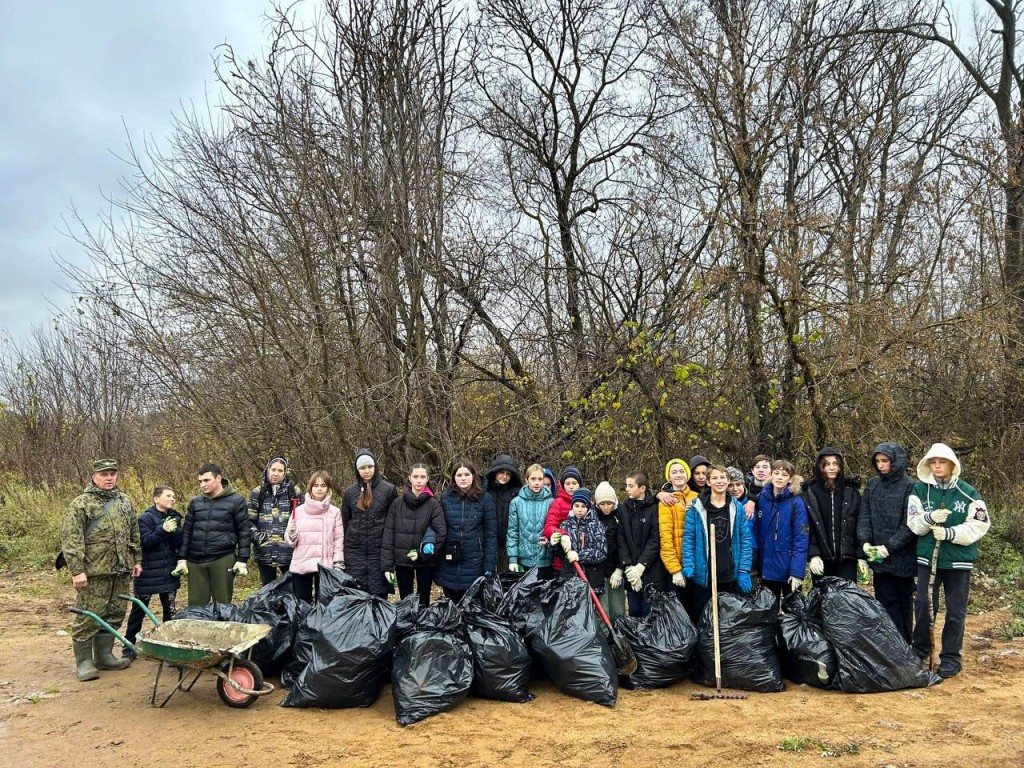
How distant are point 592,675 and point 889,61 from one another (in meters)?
8.58

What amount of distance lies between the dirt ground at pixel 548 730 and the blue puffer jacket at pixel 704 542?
752mm

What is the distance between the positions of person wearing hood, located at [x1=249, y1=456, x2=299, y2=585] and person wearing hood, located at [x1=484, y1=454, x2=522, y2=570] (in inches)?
60.6

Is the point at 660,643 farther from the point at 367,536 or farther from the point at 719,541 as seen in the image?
the point at 367,536

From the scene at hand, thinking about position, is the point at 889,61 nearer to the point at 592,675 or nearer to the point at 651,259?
the point at 651,259

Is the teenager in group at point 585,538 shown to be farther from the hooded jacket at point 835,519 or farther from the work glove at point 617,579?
the hooded jacket at point 835,519

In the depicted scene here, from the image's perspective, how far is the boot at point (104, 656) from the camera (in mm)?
4938

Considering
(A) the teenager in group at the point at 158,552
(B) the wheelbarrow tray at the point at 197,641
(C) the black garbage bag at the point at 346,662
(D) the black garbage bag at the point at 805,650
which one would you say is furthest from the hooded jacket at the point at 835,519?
(A) the teenager in group at the point at 158,552

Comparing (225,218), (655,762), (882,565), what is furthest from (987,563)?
(225,218)

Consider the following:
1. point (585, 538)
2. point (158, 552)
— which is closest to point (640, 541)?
point (585, 538)

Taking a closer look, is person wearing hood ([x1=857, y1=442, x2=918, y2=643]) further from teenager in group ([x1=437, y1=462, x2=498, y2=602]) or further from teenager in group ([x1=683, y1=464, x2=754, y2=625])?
teenager in group ([x1=437, y1=462, x2=498, y2=602])

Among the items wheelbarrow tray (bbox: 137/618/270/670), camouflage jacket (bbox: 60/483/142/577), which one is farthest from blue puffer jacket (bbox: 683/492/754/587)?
camouflage jacket (bbox: 60/483/142/577)

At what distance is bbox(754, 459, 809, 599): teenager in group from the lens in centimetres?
474

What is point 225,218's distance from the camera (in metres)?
8.00

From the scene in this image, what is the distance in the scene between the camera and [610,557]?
201 inches
